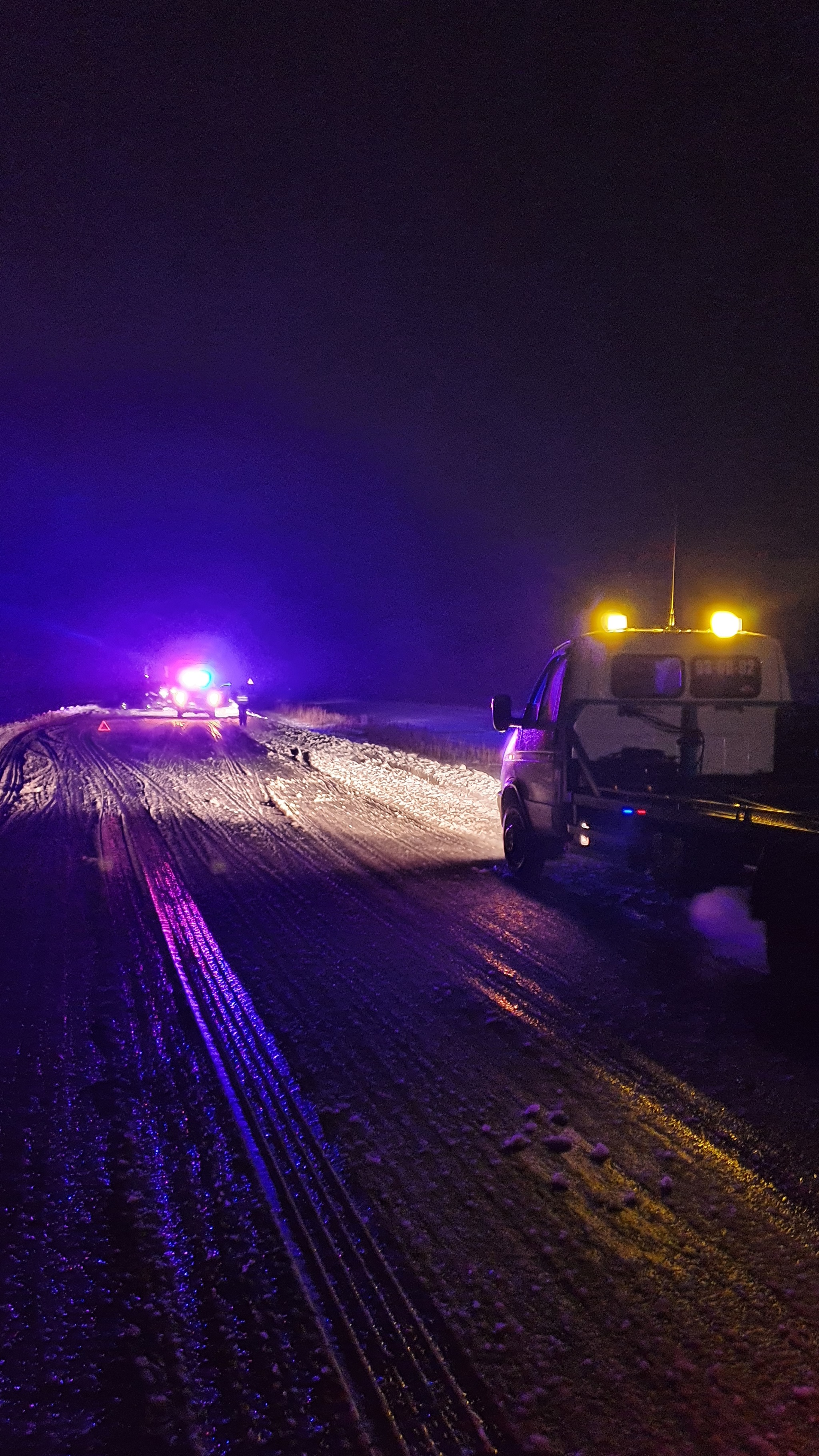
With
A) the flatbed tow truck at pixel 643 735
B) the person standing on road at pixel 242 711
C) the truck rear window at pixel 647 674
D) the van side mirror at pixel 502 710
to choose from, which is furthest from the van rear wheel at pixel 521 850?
the person standing on road at pixel 242 711

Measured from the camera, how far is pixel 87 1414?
2.92 metres

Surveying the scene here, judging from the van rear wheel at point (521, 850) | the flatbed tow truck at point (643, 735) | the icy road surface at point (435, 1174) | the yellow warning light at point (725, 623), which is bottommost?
the icy road surface at point (435, 1174)

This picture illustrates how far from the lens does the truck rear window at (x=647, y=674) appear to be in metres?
9.98

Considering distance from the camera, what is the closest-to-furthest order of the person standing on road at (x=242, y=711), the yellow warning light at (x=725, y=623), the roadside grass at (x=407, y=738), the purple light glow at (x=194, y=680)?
1. the yellow warning light at (x=725, y=623)
2. the roadside grass at (x=407, y=738)
3. the person standing on road at (x=242, y=711)
4. the purple light glow at (x=194, y=680)

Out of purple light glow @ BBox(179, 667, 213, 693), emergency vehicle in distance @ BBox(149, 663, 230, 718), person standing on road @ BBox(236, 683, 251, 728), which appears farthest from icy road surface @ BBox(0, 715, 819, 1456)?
purple light glow @ BBox(179, 667, 213, 693)

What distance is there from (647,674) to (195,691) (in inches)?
1637

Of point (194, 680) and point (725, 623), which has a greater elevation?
point (194, 680)

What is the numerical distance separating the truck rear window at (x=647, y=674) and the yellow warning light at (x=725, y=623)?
1.49 feet

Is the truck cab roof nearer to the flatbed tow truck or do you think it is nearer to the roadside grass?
the flatbed tow truck

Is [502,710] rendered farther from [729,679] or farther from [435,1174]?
[435,1174]

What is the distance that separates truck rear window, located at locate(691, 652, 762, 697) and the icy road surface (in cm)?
195

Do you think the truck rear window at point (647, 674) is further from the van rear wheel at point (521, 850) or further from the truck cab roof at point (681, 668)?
the van rear wheel at point (521, 850)

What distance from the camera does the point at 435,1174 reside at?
169 inches

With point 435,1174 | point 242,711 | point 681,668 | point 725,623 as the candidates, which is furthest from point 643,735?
point 242,711
